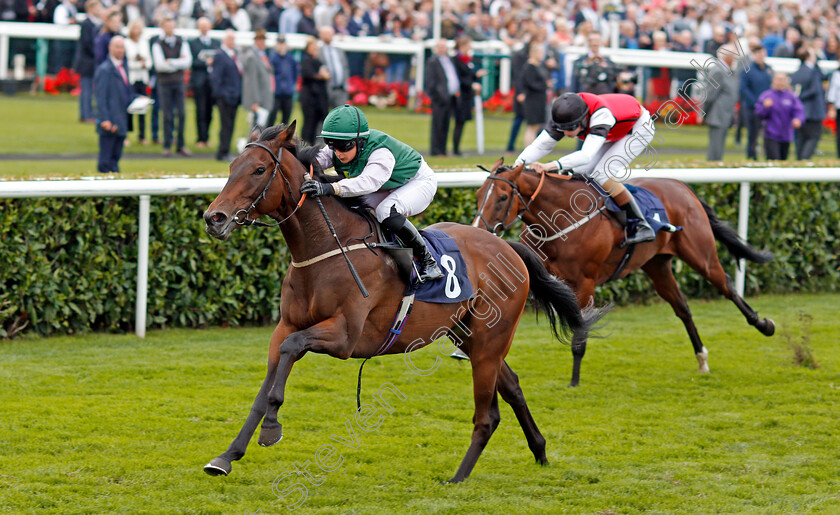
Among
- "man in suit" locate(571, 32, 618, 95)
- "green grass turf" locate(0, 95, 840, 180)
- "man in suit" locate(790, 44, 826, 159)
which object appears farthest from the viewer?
"man in suit" locate(790, 44, 826, 159)

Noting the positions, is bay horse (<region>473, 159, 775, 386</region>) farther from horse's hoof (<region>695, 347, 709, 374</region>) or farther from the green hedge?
the green hedge

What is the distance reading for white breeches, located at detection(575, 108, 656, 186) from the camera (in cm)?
729

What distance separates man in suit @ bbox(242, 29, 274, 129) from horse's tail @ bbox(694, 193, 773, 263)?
24.0ft

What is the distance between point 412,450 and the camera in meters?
A: 5.62

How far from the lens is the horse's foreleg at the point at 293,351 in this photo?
14.2ft

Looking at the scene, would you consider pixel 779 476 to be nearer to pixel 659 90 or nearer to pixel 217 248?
pixel 217 248

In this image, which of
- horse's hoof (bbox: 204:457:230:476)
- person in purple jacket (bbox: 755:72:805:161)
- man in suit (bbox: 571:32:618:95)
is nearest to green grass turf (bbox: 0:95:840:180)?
person in purple jacket (bbox: 755:72:805:161)

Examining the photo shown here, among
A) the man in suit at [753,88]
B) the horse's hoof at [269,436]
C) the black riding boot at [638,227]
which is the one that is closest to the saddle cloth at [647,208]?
the black riding boot at [638,227]

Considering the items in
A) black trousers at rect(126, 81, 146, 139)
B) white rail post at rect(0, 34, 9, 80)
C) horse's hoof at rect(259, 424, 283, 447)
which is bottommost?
horse's hoof at rect(259, 424, 283, 447)

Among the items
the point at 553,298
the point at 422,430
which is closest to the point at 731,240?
the point at 553,298

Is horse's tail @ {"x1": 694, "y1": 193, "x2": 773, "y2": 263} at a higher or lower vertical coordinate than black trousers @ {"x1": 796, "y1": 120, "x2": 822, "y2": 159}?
lower

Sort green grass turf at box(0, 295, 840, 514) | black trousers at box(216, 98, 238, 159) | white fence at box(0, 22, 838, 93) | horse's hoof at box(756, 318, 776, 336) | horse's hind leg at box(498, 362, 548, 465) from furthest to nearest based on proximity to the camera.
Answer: white fence at box(0, 22, 838, 93), black trousers at box(216, 98, 238, 159), horse's hoof at box(756, 318, 776, 336), horse's hind leg at box(498, 362, 548, 465), green grass turf at box(0, 295, 840, 514)

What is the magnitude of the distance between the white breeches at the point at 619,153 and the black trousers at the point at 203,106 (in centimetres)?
825

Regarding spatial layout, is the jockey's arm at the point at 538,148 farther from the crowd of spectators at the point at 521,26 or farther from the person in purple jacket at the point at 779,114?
the person in purple jacket at the point at 779,114
